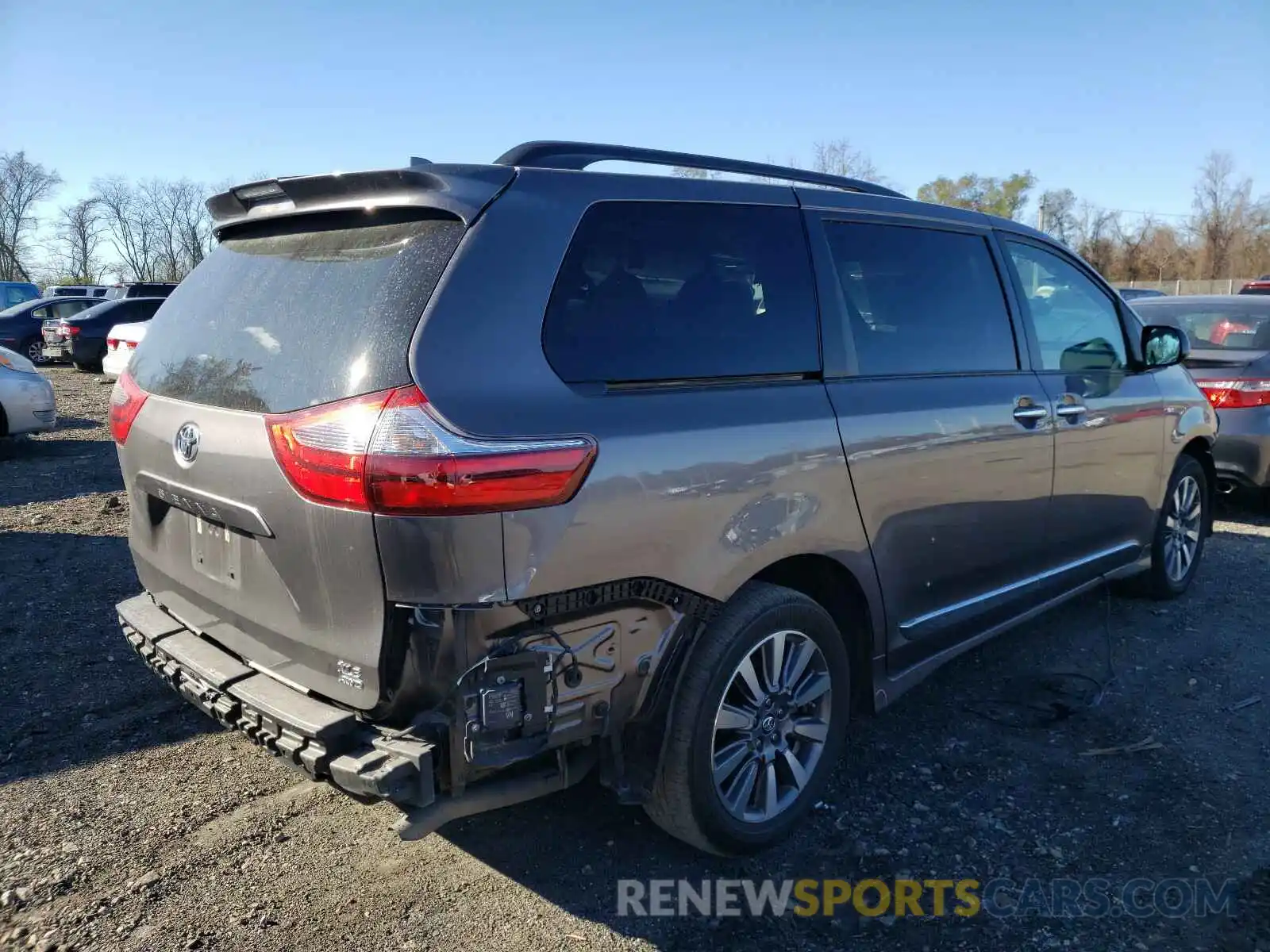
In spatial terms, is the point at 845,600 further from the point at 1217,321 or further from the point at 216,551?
the point at 1217,321

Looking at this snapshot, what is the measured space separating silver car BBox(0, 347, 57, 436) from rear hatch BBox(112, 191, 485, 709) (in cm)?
794

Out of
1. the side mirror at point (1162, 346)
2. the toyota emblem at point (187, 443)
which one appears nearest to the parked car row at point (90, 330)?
the toyota emblem at point (187, 443)

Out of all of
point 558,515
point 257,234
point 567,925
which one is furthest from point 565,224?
point 567,925

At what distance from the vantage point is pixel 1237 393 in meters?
6.85

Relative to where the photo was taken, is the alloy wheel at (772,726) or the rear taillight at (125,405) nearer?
the alloy wheel at (772,726)

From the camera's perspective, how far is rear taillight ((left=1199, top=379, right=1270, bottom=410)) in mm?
6801

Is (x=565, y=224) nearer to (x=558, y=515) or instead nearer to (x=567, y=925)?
(x=558, y=515)

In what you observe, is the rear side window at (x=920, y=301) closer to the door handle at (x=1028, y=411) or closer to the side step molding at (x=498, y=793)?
the door handle at (x=1028, y=411)

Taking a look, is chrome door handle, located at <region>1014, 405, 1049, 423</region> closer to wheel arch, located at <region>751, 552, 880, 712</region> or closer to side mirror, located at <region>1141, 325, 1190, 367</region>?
wheel arch, located at <region>751, 552, 880, 712</region>

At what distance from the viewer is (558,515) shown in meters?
2.19

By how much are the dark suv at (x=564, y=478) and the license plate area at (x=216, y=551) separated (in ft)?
0.05

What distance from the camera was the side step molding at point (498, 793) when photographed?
7.30 ft

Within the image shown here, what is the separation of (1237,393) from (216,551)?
7.11m

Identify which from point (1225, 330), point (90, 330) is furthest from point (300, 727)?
point (90, 330)
